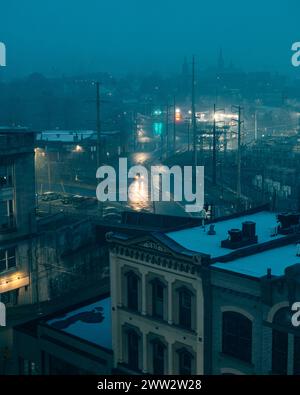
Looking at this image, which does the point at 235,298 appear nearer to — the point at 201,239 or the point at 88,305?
the point at 201,239

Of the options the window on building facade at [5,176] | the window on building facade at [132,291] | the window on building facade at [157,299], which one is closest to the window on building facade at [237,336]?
the window on building facade at [157,299]

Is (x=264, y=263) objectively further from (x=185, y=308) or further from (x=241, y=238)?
(x=185, y=308)

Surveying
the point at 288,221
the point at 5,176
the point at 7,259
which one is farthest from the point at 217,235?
the point at 5,176

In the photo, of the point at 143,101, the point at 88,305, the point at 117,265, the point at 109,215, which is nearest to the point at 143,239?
the point at 117,265

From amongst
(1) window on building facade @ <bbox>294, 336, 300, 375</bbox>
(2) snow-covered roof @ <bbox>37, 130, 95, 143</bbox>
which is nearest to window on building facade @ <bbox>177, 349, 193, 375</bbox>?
(1) window on building facade @ <bbox>294, 336, 300, 375</bbox>

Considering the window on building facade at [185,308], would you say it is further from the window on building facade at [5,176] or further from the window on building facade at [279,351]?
the window on building facade at [5,176]

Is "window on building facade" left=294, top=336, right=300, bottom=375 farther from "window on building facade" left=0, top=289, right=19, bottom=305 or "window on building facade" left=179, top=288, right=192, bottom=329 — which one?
"window on building facade" left=0, top=289, right=19, bottom=305
